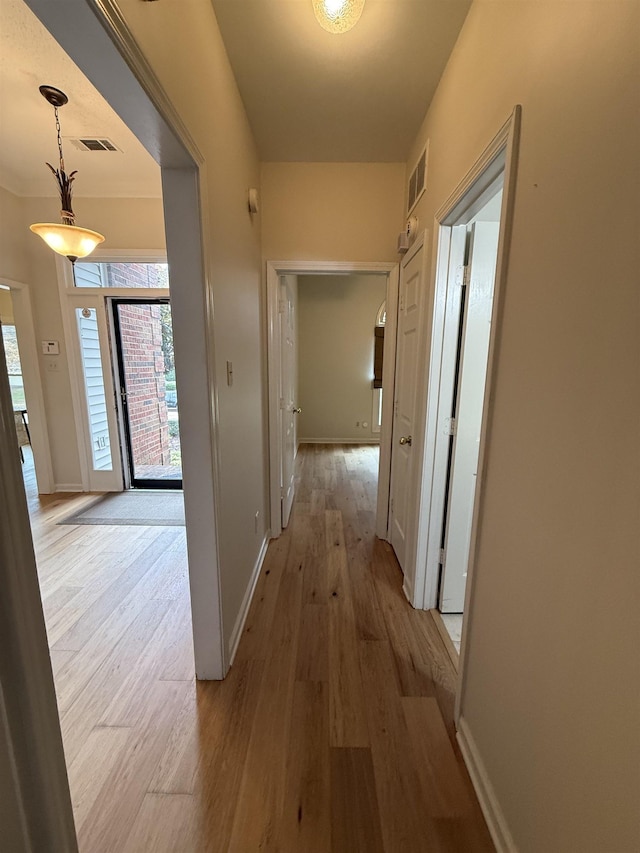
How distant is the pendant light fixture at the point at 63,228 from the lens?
1.98 meters

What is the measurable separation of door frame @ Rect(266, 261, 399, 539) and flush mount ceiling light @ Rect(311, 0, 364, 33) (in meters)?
1.22

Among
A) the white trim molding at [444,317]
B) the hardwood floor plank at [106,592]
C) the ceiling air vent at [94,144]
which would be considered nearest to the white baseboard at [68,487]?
the hardwood floor plank at [106,592]

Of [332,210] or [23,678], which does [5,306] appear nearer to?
[332,210]

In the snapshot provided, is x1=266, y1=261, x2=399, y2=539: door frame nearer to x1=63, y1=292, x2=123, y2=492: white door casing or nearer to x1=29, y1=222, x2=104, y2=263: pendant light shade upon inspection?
x1=29, y1=222, x2=104, y2=263: pendant light shade

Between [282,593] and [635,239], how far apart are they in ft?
7.23

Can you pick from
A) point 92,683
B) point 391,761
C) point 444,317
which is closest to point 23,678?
point 391,761

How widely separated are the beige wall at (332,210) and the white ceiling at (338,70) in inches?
5.1

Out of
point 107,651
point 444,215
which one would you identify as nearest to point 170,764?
point 107,651

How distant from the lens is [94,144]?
2.48 metres

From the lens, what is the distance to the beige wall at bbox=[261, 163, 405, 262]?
2355mm

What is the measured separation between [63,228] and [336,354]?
4.28m

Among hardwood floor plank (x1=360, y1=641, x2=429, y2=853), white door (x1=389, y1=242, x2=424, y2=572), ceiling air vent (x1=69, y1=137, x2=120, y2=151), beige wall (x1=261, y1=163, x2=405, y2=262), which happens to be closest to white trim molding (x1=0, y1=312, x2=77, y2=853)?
hardwood floor plank (x1=360, y1=641, x2=429, y2=853)

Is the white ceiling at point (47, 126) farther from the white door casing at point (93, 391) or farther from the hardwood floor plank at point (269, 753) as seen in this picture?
the hardwood floor plank at point (269, 753)

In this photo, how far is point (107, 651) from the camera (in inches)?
66.2
